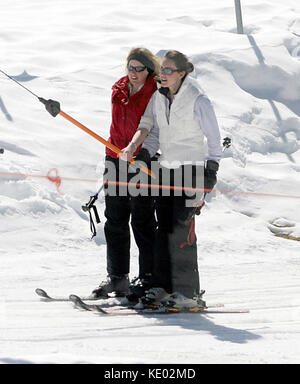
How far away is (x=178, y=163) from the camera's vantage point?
16.5 ft

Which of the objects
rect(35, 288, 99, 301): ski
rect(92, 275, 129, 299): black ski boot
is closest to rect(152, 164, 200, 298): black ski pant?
rect(92, 275, 129, 299): black ski boot

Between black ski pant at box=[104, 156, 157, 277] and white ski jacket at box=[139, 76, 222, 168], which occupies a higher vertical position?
white ski jacket at box=[139, 76, 222, 168]

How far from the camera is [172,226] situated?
506 cm

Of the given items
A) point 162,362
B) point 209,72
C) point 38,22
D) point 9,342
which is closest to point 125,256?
point 9,342

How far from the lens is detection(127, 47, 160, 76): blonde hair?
5.14 metres

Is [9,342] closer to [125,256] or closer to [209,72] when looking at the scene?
[125,256]

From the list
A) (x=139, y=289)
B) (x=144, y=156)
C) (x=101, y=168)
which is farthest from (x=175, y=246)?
(x=101, y=168)

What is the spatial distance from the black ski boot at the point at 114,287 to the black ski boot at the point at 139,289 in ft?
0.47

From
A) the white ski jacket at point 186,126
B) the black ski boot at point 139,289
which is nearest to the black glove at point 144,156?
the white ski jacket at point 186,126

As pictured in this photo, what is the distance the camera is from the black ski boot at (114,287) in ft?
18.3

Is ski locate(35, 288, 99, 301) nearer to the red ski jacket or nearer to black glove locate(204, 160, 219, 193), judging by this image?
the red ski jacket

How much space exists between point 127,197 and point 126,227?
10.6 inches

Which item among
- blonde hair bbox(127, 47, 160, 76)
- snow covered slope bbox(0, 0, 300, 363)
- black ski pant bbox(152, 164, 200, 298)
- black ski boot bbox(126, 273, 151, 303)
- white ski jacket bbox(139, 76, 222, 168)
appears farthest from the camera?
black ski boot bbox(126, 273, 151, 303)

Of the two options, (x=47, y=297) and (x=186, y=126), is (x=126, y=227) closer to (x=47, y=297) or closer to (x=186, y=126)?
(x=47, y=297)
